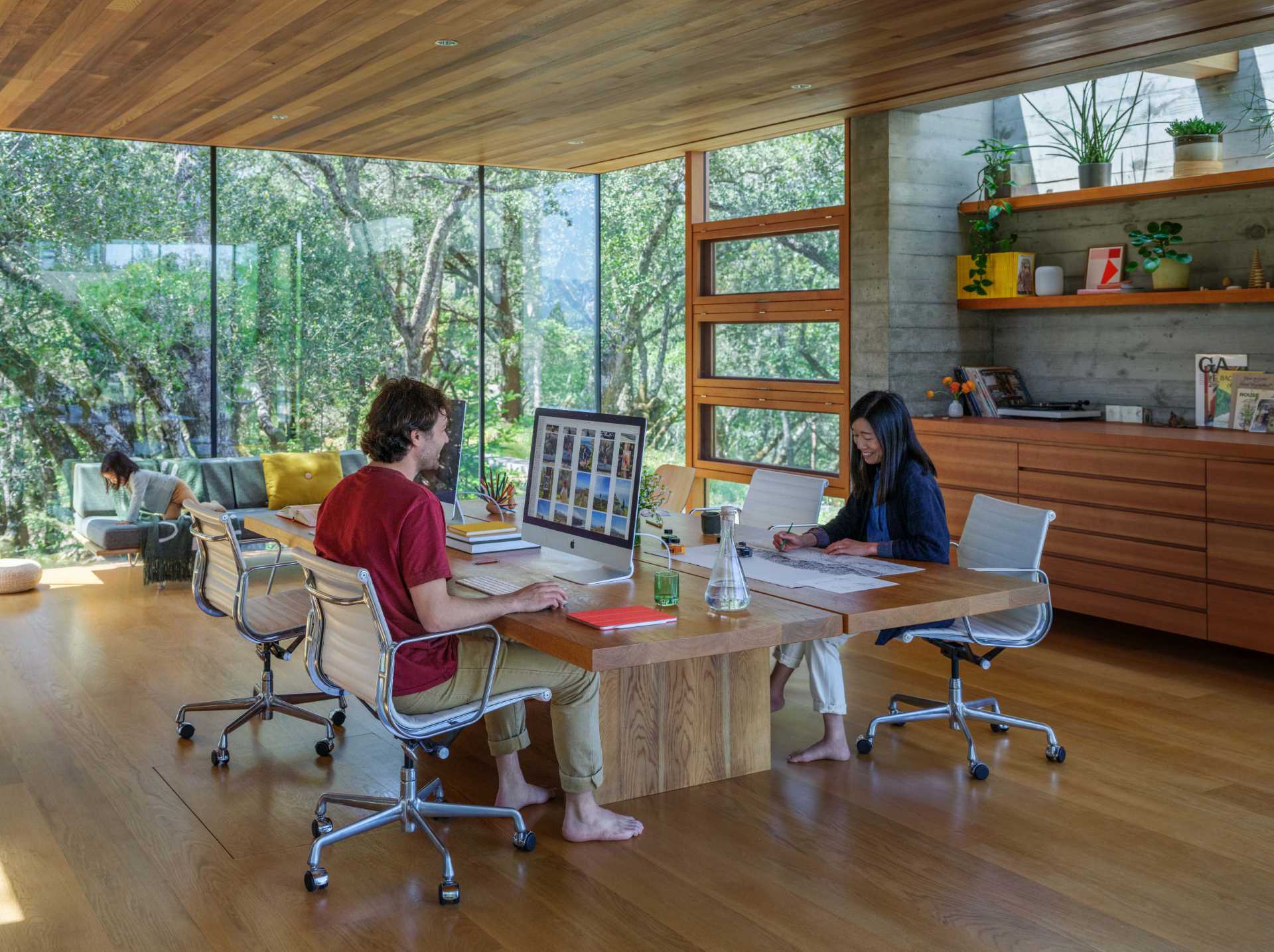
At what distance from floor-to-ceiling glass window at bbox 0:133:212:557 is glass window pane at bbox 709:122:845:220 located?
3.43m

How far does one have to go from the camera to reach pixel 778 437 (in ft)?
27.0

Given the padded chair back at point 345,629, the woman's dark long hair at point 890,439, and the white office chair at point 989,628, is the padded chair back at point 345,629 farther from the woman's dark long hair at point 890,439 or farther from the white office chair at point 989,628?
the woman's dark long hair at point 890,439

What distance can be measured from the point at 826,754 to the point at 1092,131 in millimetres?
4132

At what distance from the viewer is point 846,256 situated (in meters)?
7.39

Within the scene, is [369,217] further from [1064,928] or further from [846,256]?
[1064,928]

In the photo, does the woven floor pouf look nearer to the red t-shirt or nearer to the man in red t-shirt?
the man in red t-shirt

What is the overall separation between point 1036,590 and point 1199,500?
215 centimetres

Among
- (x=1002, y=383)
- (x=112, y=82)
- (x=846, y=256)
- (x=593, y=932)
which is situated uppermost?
(x=112, y=82)

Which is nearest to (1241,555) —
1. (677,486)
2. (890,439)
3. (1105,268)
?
(1105,268)

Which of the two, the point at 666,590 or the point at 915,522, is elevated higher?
the point at 915,522

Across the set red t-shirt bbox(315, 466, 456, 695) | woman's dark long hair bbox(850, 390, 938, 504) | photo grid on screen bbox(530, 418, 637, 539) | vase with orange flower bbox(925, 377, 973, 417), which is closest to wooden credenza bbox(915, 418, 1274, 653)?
vase with orange flower bbox(925, 377, 973, 417)

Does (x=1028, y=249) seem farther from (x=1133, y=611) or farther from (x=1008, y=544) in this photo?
(x=1008, y=544)

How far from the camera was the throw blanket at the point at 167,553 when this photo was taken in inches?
299

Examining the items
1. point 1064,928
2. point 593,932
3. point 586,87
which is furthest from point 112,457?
point 1064,928
